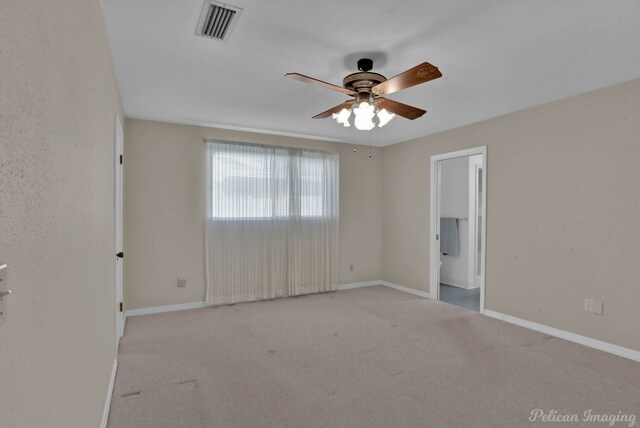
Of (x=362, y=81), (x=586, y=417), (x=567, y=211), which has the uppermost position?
(x=362, y=81)

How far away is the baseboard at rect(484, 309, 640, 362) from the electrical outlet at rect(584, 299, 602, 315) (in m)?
0.27

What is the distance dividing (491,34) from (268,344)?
10.3 feet

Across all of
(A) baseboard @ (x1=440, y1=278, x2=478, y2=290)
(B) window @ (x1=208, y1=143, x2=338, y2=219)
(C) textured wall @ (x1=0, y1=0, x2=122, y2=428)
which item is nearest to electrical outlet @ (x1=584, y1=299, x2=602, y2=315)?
(A) baseboard @ (x1=440, y1=278, x2=478, y2=290)

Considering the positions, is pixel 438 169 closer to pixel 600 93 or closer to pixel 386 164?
pixel 386 164

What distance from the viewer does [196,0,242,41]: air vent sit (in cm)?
206

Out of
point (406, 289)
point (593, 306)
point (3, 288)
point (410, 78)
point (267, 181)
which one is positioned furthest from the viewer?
point (406, 289)

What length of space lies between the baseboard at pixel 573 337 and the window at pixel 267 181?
2.85m

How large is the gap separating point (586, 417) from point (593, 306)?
1523 millimetres

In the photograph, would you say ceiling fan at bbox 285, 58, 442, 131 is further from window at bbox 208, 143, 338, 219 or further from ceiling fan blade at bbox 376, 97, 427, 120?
window at bbox 208, 143, 338, 219

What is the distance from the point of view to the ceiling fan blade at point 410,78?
2.14 m

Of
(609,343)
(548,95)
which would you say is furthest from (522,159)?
(609,343)

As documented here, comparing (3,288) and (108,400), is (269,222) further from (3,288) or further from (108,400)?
A: (3,288)

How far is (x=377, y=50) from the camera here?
8.56 feet

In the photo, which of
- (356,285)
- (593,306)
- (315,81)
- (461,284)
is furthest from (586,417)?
(461,284)
